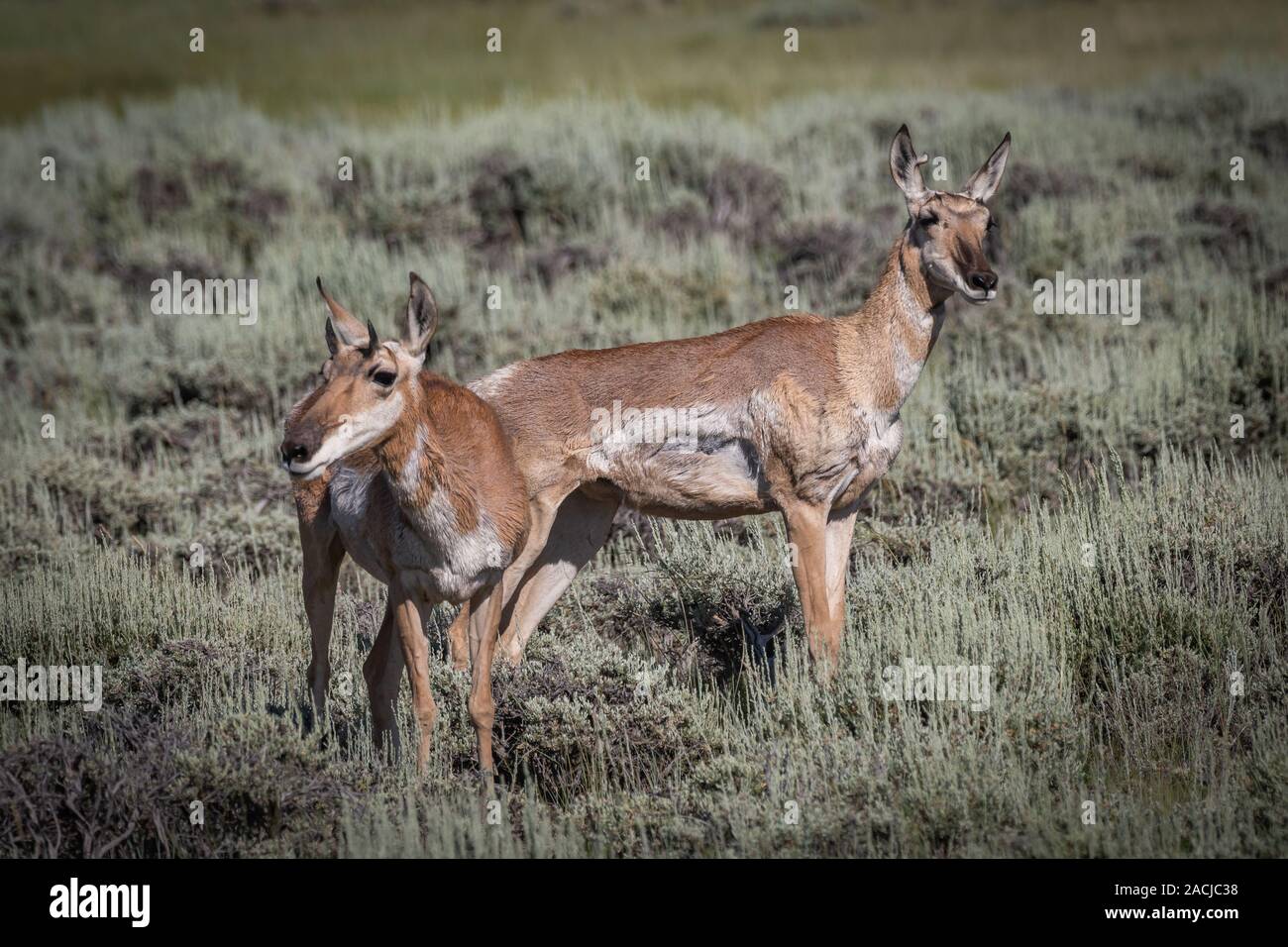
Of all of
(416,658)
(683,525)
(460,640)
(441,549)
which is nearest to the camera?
(441,549)

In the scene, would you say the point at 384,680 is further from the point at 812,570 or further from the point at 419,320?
the point at 812,570

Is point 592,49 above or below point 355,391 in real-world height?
above

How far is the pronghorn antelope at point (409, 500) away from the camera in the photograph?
21.2 ft

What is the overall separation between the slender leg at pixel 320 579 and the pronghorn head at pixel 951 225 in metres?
3.38

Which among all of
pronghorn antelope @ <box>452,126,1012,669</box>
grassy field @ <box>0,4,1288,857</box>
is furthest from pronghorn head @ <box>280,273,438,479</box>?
grassy field @ <box>0,4,1288,857</box>

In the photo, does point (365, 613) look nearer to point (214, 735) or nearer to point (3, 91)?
point (214, 735)

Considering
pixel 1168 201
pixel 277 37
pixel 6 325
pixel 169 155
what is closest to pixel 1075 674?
pixel 1168 201

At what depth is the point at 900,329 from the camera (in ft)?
27.0

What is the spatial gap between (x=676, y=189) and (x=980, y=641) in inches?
468

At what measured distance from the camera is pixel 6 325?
17.1 m

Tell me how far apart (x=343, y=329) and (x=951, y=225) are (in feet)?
10.7

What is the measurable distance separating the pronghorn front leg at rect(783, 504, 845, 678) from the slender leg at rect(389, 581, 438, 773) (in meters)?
2.03

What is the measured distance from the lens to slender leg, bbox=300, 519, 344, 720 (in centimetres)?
754

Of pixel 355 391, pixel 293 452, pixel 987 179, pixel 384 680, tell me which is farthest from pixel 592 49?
pixel 293 452
